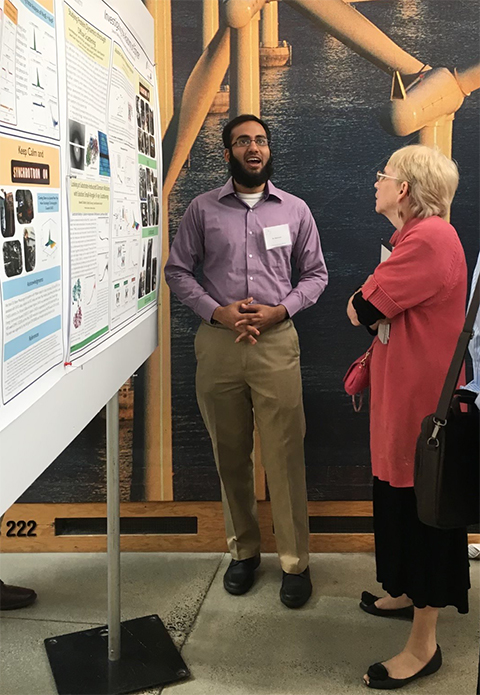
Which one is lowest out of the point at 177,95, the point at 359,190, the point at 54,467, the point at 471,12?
the point at 54,467

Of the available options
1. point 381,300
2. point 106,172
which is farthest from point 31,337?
point 381,300

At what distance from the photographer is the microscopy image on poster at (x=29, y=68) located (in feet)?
3.40

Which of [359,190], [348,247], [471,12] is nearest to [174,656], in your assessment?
[348,247]

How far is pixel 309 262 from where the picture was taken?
2.77m

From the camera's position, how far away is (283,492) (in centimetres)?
271

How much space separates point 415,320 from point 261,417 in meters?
0.87

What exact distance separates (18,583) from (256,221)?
1.81m

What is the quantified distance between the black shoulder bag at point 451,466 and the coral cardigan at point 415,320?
39 cm

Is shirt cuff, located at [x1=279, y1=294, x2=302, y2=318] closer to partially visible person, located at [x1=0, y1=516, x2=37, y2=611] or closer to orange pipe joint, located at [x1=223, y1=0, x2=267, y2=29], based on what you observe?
orange pipe joint, located at [x1=223, y1=0, x2=267, y2=29]

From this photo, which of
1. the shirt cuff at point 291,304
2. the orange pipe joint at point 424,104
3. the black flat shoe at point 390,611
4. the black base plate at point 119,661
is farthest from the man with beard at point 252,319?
the orange pipe joint at point 424,104

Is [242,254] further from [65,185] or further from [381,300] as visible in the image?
[65,185]

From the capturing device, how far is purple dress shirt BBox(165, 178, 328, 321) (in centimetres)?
264

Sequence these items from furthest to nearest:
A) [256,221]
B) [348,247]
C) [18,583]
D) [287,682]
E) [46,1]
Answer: [348,247] → [18,583] → [256,221] → [287,682] → [46,1]

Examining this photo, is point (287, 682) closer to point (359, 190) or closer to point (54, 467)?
point (54, 467)
